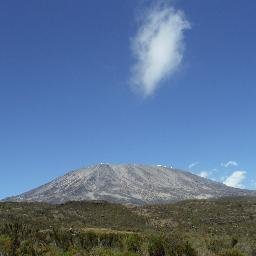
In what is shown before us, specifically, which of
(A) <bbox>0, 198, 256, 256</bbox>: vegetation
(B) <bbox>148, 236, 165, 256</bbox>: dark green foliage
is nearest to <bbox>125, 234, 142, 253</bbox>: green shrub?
(A) <bbox>0, 198, 256, 256</bbox>: vegetation

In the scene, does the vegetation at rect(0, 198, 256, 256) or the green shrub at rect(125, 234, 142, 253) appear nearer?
the vegetation at rect(0, 198, 256, 256)

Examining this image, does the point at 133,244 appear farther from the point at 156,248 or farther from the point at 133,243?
the point at 156,248

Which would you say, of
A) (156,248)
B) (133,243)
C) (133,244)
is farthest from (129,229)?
(156,248)

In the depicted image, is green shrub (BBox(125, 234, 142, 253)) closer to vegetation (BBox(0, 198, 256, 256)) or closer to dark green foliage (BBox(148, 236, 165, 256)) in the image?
vegetation (BBox(0, 198, 256, 256))

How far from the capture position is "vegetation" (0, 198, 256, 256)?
2907cm

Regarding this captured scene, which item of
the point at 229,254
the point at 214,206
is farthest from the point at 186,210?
the point at 229,254

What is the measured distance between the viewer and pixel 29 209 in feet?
222

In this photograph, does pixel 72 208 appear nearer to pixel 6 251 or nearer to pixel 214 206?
pixel 214 206

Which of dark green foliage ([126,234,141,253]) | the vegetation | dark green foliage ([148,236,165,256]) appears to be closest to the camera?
dark green foliage ([148,236,165,256])

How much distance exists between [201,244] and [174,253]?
24.9 ft

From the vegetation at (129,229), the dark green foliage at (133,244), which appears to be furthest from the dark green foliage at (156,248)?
the dark green foliage at (133,244)

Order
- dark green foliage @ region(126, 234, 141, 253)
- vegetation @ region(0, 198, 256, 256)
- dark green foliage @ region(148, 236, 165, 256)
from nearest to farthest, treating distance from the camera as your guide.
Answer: dark green foliage @ region(148, 236, 165, 256)
vegetation @ region(0, 198, 256, 256)
dark green foliage @ region(126, 234, 141, 253)

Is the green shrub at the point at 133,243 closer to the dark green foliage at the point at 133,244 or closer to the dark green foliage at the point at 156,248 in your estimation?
the dark green foliage at the point at 133,244

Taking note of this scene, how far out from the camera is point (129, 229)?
51.5 metres
